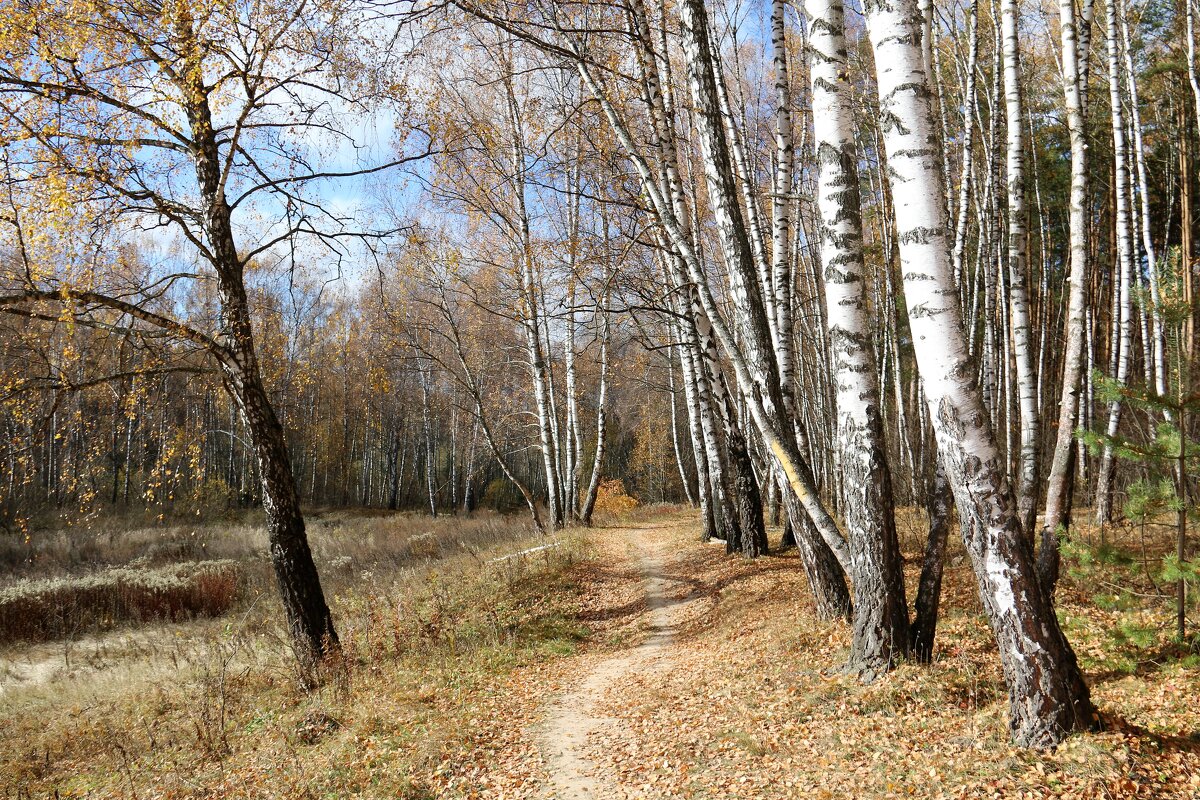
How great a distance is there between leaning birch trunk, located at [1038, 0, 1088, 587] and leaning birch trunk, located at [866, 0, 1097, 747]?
6.48 feet

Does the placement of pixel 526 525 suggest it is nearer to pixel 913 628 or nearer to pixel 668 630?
pixel 668 630

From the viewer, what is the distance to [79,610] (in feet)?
35.8

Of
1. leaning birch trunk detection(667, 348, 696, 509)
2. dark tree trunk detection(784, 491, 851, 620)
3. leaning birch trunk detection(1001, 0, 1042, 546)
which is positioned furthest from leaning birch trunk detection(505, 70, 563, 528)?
leaning birch trunk detection(1001, 0, 1042, 546)

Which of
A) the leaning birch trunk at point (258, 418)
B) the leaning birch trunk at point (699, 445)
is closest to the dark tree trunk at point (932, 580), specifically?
the leaning birch trunk at point (258, 418)

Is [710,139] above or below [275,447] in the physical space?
above

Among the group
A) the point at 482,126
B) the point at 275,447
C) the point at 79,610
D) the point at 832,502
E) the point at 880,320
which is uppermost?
the point at 482,126

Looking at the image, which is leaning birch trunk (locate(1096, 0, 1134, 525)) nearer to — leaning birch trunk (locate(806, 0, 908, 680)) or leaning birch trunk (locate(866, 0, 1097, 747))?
leaning birch trunk (locate(806, 0, 908, 680))

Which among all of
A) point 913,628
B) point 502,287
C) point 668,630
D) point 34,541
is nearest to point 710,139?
point 913,628

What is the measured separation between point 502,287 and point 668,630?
892 centimetres

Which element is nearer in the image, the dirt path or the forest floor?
the forest floor

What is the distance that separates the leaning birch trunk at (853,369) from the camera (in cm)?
432

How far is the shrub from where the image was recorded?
10.5m

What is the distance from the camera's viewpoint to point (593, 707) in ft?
17.4

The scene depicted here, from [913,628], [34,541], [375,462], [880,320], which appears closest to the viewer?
[913,628]
